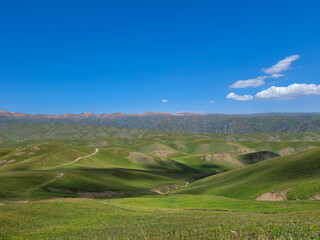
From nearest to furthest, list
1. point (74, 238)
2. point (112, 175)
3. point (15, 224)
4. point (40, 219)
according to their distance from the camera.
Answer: point (74, 238) < point (15, 224) < point (40, 219) < point (112, 175)

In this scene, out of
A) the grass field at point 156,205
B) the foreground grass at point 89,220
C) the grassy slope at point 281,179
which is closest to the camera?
the grass field at point 156,205

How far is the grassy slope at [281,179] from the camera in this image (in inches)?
2511

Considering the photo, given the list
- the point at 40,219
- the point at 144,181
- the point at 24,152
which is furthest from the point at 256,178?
the point at 24,152

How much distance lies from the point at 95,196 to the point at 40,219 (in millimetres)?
59817

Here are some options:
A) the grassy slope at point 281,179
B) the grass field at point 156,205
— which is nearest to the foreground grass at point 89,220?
the grass field at point 156,205

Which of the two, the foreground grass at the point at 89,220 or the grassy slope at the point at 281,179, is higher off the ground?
the foreground grass at the point at 89,220

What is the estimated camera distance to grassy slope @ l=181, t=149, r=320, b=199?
63781mm

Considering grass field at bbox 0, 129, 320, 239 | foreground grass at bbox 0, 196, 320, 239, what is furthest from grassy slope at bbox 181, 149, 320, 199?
foreground grass at bbox 0, 196, 320, 239

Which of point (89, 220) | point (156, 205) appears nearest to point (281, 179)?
point (156, 205)

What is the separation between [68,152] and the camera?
620 feet

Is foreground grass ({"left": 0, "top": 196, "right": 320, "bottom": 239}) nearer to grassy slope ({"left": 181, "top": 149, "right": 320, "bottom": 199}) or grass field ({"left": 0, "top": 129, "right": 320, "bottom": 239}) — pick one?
grass field ({"left": 0, "top": 129, "right": 320, "bottom": 239})

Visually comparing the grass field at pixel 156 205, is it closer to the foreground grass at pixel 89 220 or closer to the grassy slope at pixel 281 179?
the foreground grass at pixel 89 220

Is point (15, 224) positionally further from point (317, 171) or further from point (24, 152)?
point (24, 152)

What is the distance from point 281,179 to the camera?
3120 inches
